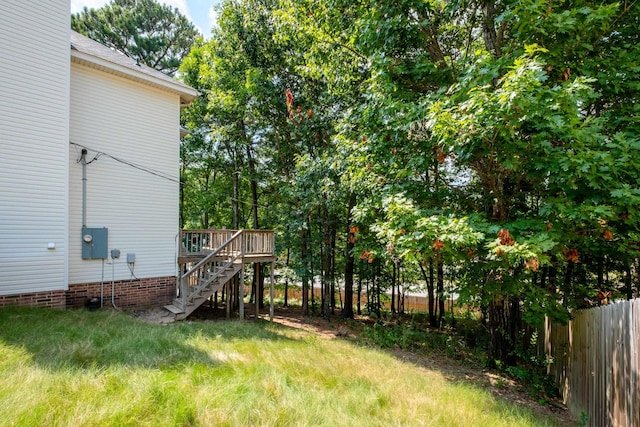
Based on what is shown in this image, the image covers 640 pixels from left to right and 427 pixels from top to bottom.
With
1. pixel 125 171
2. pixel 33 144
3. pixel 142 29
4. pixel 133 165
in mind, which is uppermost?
pixel 142 29

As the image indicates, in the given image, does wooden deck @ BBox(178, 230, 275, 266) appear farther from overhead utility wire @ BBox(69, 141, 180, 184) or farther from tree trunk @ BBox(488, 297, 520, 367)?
tree trunk @ BBox(488, 297, 520, 367)

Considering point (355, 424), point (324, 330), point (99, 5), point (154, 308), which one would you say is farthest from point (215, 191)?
point (355, 424)

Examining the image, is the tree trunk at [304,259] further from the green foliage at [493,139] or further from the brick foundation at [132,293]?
the brick foundation at [132,293]

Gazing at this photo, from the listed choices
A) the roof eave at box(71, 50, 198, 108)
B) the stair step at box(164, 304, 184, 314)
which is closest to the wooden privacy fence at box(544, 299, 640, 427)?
the stair step at box(164, 304, 184, 314)

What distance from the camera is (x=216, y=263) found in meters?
10.2

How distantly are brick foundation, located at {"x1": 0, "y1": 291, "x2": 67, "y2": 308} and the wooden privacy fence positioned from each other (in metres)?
10.4

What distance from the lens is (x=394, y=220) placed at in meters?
5.93

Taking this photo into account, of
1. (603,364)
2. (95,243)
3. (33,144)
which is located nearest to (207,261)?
(95,243)

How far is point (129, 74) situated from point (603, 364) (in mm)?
11888

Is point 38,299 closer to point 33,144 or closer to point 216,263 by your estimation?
point 33,144

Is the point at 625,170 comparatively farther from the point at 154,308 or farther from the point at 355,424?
the point at 154,308

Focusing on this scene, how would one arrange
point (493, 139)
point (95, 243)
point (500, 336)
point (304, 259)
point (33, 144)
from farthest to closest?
1. point (304, 259)
2. point (95, 243)
3. point (500, 336)
4. point (33, 144)
5. point (493, 139)

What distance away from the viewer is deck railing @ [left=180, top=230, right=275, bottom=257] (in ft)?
34.3

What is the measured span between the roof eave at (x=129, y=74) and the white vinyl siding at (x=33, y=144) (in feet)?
1.69
